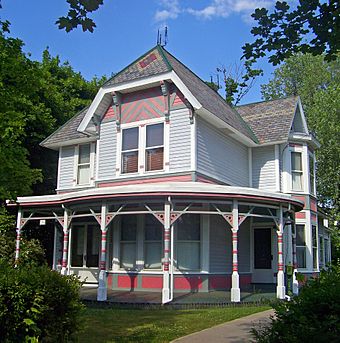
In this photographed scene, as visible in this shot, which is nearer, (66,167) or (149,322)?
(149,322)

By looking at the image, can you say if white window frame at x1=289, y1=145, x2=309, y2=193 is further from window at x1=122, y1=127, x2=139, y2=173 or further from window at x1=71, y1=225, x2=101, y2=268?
window at x1=71, y1=225, x2=101, y2=268

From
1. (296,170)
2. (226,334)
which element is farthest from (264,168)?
(226,334)

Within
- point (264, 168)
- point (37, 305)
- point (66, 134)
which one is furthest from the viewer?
point (66, 134)

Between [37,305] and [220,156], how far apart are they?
41.7ft

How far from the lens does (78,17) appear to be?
5680mm

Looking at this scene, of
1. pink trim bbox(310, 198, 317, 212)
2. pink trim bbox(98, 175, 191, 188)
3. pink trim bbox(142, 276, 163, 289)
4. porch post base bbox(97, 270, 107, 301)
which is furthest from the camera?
pink trim bbox(310, 198, 317, 212)

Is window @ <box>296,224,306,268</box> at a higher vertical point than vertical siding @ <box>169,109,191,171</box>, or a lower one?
lower

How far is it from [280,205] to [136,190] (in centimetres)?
503

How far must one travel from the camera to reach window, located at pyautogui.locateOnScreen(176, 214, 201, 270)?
52.7 ft

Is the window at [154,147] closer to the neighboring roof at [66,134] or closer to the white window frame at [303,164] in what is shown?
the neighboring roof at [66,134]

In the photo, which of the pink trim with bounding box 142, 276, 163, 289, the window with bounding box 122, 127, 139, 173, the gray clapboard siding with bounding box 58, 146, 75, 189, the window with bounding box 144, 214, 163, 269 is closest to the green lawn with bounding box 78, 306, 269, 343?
the pink trim with bounding box 142, 276, 163, 289

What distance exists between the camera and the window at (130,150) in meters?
17.6

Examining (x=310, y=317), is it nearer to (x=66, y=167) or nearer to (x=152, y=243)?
(x=152, y=243)

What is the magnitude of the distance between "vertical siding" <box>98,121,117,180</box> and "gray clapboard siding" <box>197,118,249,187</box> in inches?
139
